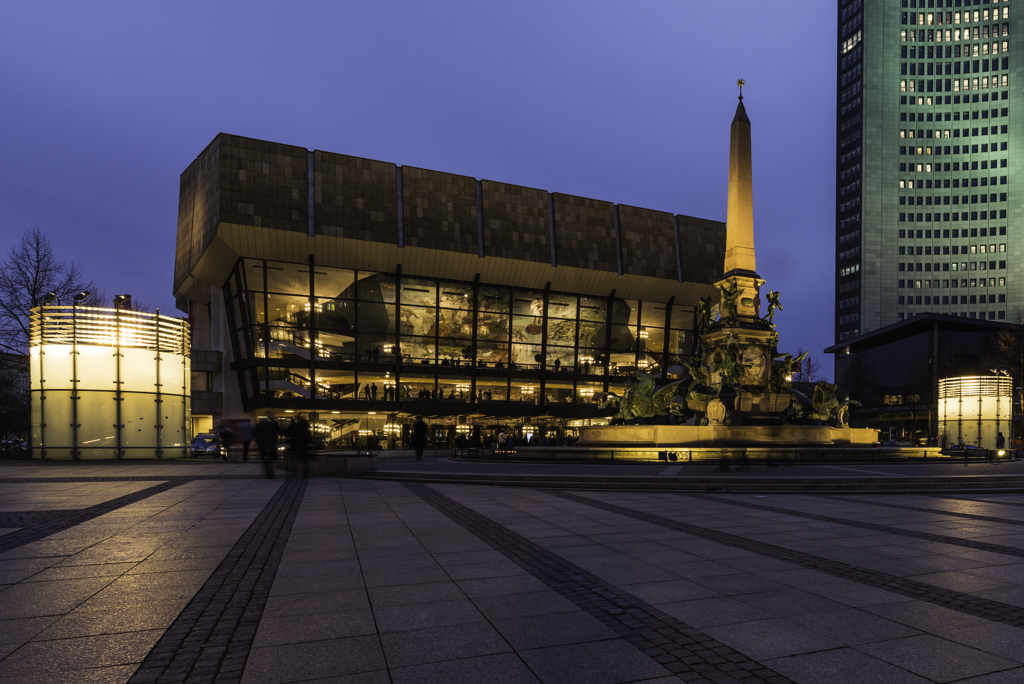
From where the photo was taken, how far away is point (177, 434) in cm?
2466

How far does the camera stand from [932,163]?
12419cm

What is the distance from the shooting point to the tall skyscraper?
4717 inches

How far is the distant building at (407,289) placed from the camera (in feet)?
151

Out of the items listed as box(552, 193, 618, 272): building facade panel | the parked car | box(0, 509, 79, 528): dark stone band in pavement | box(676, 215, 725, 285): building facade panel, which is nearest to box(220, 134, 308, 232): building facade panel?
the parked car

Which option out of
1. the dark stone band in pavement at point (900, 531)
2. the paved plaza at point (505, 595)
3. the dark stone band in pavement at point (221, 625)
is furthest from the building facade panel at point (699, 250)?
the dark stone band in pavement at point (221, 625)

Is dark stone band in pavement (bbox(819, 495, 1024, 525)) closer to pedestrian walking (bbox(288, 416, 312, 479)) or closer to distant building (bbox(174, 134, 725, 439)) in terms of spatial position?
pedestrian walking (bbox(288, 416, 312, 479))

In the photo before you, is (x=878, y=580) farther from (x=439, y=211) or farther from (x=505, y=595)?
(x=439, y=211)

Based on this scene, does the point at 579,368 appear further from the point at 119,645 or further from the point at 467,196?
the point at 119,645

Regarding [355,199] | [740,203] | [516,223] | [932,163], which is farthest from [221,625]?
[932,163]

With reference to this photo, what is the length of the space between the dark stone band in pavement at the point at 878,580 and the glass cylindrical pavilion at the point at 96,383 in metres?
20.9

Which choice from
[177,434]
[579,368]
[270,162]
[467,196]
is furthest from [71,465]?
[579,368]

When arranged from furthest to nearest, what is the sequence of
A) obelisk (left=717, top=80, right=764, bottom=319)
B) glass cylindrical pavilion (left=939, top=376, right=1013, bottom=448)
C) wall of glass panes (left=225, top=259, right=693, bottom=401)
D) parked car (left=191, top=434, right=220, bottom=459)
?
1. wall of glass panes (left=225, top=259, right=693, bottom=401)
2. glass cylindrical pavilion (left=939, top=376, right=1013, bottom=448)
3. parked car (left=191, top=434, right=220, bottom=459)
4. obelisk (left=717, top=80, right=764, bottom=319)

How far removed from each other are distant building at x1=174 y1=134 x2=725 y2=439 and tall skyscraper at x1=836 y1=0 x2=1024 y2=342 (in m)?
82.7

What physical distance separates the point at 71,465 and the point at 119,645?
66.5 feet
